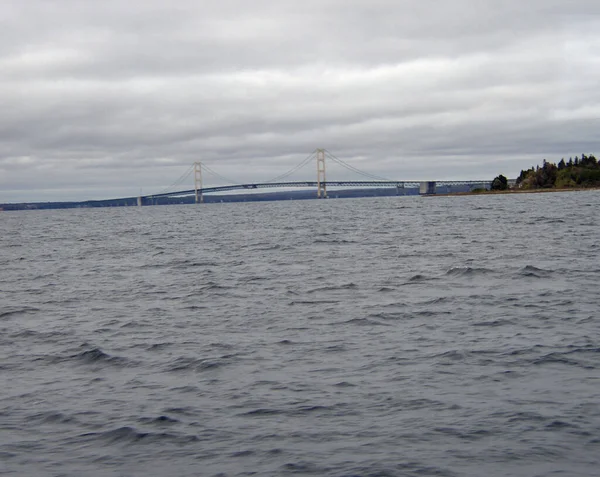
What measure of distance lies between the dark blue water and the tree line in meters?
134

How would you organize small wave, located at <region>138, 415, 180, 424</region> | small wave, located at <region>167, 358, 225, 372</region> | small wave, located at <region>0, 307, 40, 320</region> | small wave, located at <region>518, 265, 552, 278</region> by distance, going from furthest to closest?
small wave, located at <region>518, 265, 552, 278</region>
small wave, located at <region>0, 307, 40, 320</region>
small wave, located at <region>167, 358, 225, 372</region>
small wave, located at <region>138, 415, 180, 424</region>

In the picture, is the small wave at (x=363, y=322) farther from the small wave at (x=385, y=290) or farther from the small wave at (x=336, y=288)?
the small wave at (x=336, y=288)

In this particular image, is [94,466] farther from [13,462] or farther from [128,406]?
[128,406]

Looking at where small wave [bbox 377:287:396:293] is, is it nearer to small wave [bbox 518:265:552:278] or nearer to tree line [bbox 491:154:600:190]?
small wave [bbox 518:265:552:278]

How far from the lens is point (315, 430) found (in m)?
7.47

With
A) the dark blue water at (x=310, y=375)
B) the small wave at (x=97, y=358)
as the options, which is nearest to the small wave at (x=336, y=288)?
the dark blue water at (x=310, y=375)

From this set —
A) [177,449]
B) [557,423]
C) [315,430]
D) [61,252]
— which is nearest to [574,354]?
[557,423]

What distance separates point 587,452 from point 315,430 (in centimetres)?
258

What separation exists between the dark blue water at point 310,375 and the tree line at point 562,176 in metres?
134

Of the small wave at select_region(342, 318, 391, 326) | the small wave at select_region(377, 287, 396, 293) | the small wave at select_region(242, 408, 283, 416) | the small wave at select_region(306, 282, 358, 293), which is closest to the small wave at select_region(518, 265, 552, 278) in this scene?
the small wave at select_region(377, 287, 396, 293)

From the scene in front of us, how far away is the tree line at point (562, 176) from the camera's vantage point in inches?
5669

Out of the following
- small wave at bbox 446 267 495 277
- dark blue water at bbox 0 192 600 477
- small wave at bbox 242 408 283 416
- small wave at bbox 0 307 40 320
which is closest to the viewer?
dark blue water at bbox 0 192 600 477

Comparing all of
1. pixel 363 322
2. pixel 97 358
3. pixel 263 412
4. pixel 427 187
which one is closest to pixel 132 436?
pixel 263 412

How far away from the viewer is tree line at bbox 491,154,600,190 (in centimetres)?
14400
